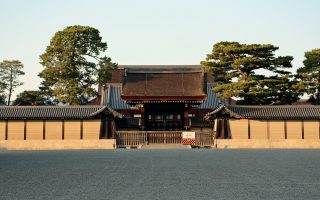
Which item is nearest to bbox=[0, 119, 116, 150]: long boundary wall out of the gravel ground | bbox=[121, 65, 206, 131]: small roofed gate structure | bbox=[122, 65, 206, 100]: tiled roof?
bbox=[121, 65, 206, 131]: small roofed gate structure

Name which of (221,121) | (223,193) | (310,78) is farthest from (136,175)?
(310,78)

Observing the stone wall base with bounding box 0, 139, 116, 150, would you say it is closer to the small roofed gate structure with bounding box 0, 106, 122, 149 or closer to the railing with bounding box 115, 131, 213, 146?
the small roofed gate structure with bounding box 0, 106, 122, 149

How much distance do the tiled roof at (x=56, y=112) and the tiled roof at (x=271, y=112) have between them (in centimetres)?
944

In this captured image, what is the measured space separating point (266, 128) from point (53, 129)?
1834 centimetres

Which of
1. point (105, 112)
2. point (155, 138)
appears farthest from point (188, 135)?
point (105, 112)

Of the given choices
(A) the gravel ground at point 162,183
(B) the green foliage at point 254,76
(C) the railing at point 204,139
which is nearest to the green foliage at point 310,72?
(B) the green foliage at point 254,76

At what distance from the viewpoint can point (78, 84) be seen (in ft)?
151

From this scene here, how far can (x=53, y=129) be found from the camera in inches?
1661

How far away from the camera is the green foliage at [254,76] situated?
44344mm

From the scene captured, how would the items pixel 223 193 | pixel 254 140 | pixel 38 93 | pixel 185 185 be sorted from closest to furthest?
pixel 223 193
pixel 185 185
pixel 254 140
pixel 38 93

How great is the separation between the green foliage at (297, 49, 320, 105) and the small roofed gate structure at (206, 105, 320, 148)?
12.7 ft

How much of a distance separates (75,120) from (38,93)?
16564 mm

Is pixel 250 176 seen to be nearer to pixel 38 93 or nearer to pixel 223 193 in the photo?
pixel 223 193

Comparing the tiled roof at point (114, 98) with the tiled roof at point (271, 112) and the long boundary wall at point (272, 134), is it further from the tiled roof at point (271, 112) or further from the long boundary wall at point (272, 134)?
the long boundary wall at point (272, 134)
